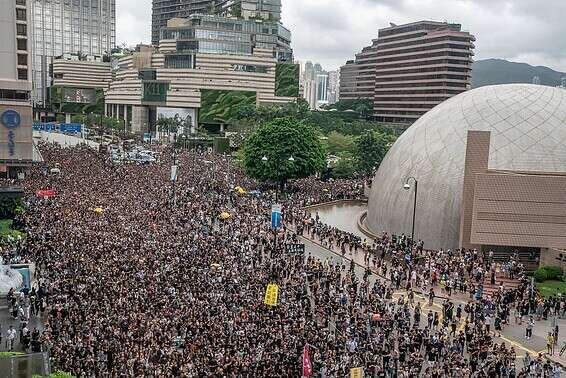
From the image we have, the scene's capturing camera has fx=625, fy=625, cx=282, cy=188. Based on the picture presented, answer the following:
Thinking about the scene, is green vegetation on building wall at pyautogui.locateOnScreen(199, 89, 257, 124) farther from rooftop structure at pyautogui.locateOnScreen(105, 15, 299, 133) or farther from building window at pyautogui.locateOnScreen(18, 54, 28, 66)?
building window at pyautogui.locateOnScreen(18, 54, 28, 66)

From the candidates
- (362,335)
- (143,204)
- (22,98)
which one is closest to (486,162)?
(362,335)

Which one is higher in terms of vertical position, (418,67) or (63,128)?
(418,67)

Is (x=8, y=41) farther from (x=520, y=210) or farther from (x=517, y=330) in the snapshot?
(x=517, y=330)

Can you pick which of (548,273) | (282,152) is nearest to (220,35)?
(282,152)

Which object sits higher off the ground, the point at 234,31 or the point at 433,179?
the point at 234,31

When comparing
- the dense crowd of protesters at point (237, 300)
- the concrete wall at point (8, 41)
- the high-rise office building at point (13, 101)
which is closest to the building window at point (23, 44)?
the high-rise office building at point (13, 101)

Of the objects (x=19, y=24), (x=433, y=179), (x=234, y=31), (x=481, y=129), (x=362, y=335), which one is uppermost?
(x=234, y=31)

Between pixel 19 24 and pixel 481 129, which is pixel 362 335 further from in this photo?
pixel 19 24
